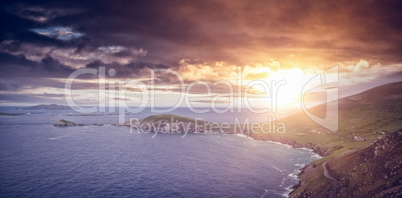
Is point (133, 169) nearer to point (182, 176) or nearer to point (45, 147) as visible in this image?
point (182, 176)

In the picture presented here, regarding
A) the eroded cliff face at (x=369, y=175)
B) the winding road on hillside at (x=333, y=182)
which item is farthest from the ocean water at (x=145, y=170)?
the eroded cliff face at (x=369, y=175)

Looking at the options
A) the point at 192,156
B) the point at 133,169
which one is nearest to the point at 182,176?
the point at 133,169

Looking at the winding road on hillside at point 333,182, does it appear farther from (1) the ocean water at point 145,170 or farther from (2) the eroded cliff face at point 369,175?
(1) the ocean water at point 145,170

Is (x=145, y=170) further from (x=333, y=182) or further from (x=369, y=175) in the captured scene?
(x=369, y=175)

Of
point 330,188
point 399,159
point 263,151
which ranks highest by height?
point 399,159

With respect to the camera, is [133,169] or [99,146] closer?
[133,169]

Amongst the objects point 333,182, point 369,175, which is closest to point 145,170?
point 333,182

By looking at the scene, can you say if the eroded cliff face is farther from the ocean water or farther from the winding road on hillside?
the ocean water

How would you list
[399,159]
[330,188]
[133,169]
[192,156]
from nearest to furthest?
[399,159], [330,188], [133,169], [192,156]
